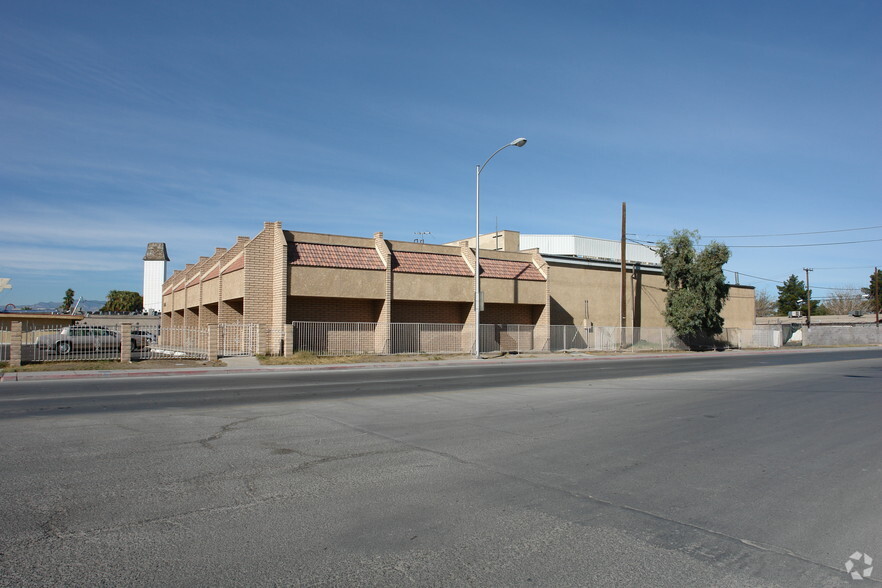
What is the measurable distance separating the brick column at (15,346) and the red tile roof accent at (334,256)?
11531mm

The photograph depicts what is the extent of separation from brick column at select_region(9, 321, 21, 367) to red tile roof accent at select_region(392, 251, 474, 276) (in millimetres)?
16838

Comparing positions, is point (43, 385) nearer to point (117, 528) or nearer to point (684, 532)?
point (117, 528)

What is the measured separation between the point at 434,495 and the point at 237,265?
2880 cm

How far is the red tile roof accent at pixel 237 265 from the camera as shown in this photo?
105 ft

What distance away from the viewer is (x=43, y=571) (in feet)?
14.3

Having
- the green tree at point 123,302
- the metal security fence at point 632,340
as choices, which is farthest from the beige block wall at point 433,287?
the green tree at point 123,302

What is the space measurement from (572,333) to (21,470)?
119 ft

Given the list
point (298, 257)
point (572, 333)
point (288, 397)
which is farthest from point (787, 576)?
point (572, 333)

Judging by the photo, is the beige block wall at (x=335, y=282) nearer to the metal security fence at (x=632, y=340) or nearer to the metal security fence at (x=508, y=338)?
the metal security fence at (x=508, y=338)

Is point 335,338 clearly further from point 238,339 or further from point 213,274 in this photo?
point 213,274

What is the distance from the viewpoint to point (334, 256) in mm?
32312

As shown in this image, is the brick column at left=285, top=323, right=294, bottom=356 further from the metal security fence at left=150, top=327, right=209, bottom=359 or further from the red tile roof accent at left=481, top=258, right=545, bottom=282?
the red tile roof accent at left=481, top=258, right=545, bottom=282

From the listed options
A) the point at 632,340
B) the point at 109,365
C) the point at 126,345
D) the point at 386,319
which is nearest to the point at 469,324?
the point at 386,319

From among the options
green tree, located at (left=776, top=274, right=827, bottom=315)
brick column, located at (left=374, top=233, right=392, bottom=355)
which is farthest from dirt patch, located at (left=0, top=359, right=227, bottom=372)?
green tree, located at (left=776, top=274, right=827, bottom=315)
